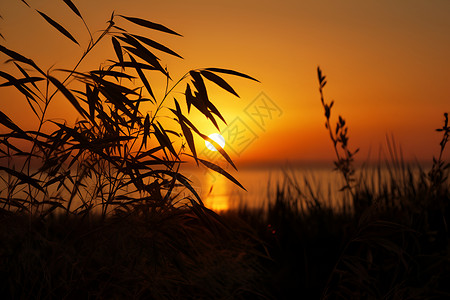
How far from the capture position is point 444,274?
11.4ft

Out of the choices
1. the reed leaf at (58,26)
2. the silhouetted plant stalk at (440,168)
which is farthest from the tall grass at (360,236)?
the reed leaf at (58,26)

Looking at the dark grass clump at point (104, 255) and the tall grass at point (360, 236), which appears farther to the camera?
the tall grass at point (360, 236)

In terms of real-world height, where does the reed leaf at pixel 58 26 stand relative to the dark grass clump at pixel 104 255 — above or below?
above

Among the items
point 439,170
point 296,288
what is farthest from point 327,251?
point 439,170

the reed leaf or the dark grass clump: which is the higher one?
the reed leaf

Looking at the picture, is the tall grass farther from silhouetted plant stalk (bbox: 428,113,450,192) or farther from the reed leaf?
the reed leaf

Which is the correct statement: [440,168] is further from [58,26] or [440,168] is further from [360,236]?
[58,26]

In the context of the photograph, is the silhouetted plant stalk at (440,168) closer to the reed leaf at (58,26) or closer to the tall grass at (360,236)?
the tall grass at (360,236)

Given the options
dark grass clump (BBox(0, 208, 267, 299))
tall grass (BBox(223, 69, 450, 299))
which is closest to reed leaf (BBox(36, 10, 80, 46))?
dark grass clump (BBox(0, 208, 267, 299))

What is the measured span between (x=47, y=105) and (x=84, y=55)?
0.31m

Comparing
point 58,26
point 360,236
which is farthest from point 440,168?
point 58,26

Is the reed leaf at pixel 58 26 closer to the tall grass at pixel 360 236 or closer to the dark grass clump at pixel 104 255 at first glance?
the dark grass clump at pixel 104 255

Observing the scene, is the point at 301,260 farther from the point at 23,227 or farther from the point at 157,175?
the point at 23,227

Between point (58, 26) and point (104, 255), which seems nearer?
point (58, 26)
